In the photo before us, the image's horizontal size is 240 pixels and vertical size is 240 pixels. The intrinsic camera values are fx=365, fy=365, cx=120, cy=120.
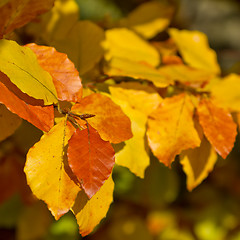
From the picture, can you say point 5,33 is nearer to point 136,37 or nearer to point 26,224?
point 136,37

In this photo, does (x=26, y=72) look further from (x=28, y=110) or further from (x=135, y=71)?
(x=135, y=71)

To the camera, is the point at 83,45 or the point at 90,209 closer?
the point at 90,209

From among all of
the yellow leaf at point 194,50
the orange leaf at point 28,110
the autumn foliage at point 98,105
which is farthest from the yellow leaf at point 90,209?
the yellow leaf at point 194,50

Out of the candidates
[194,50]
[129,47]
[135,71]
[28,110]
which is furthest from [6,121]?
[194,50]

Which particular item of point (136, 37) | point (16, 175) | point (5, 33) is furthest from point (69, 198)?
point (16, 175)

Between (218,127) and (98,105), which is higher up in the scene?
(98,105)

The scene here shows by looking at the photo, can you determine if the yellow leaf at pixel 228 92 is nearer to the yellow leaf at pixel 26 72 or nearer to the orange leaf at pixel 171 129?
the orange leaf at pixel 171 129

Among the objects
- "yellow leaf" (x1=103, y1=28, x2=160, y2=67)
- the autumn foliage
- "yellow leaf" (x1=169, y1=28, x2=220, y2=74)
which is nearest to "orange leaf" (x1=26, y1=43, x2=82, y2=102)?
the autumn foliage
